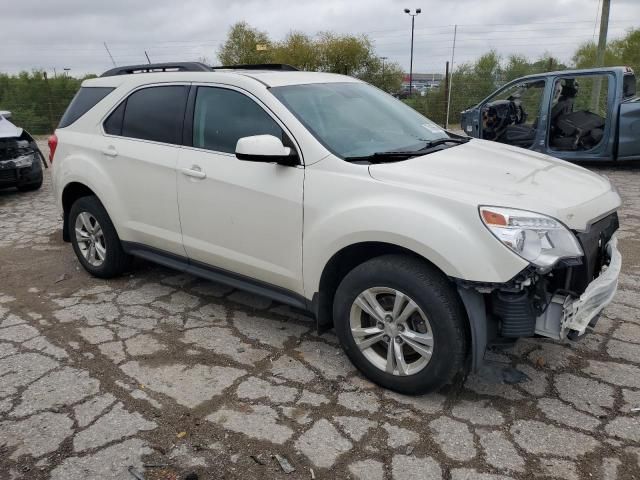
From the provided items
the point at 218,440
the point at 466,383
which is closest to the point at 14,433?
the point at 218,440

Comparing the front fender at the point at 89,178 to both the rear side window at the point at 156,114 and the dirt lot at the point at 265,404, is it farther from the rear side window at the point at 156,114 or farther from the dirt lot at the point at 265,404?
the dirt lot at the point at 265,404

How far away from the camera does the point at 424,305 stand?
2740mm

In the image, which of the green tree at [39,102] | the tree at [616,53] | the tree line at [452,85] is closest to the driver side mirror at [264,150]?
the tree line at [452,85]

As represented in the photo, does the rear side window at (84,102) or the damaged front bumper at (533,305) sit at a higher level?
the rear side window at (84,102)

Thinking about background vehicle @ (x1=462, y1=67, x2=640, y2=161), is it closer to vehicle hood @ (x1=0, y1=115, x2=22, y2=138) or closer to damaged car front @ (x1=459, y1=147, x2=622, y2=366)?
damaged car front @ (x1=459, y1=147, x2=622, y2=366)

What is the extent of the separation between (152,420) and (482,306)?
176 centimetres

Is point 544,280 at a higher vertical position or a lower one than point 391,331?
higher

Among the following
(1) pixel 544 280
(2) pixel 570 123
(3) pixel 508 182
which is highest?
(2) pixel 570 123

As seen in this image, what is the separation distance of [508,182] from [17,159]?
7.55 m

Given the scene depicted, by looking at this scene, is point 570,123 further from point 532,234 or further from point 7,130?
point 7,130

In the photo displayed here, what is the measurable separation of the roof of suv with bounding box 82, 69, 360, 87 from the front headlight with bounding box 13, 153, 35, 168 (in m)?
4.47

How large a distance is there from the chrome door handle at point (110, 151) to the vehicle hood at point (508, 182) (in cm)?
226

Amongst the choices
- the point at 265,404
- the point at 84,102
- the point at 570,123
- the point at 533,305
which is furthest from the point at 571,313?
the point at 570,123

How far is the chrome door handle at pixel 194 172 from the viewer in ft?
12.0
